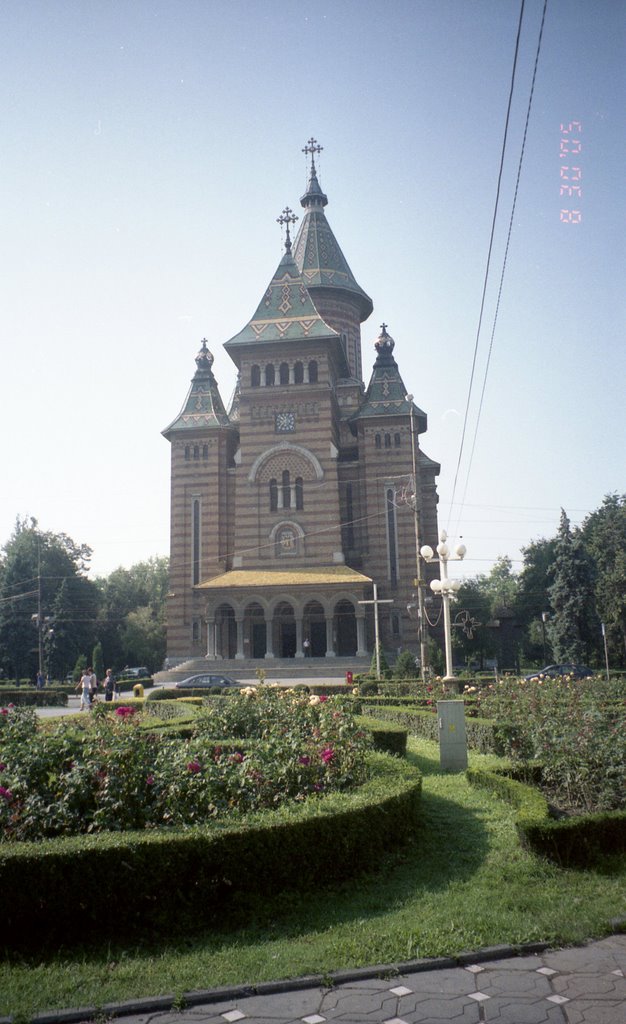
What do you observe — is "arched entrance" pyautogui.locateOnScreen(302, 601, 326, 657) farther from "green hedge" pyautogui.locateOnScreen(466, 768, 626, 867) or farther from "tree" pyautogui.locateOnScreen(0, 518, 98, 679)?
"green hedge" pyautogui.locateOnScreen(466, 768, 626, 867)

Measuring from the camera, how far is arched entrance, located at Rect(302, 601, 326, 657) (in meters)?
44.6

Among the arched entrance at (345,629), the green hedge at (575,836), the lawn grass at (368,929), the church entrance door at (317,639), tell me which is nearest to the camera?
the lawn grass at (368,929)

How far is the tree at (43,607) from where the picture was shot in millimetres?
54188

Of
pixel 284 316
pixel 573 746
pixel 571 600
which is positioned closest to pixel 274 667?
pixel 571 600

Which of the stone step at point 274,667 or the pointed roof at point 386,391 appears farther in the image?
the pointed roof at point 386,391

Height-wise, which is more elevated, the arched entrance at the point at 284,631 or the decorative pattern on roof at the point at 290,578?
the decorative pattern on roof at the point at 290,578

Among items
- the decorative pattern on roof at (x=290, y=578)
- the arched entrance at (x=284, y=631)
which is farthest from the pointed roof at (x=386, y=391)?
the arched entrance at (x=284, y=631)

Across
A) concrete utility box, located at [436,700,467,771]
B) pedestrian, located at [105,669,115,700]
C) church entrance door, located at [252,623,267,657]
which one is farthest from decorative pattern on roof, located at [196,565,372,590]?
concrete utility box, located at [436,700,467,771]

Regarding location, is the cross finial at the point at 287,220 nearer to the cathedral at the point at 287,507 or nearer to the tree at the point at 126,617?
the cathedral at the point at 287,507

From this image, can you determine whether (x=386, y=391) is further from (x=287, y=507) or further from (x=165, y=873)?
(x=165, y=873)

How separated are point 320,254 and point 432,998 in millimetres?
54430

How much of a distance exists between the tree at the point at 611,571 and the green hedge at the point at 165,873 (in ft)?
137

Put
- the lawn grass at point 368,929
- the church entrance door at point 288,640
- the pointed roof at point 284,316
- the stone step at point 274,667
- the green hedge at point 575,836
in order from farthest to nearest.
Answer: the pointed roof at point 284,316 → the church entrance door at point 288,640 → the stone step at point 274,667 → the green hedge at point 575,836 → the lawn grass at point 368,929

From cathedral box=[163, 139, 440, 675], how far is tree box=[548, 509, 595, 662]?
26.4ft
